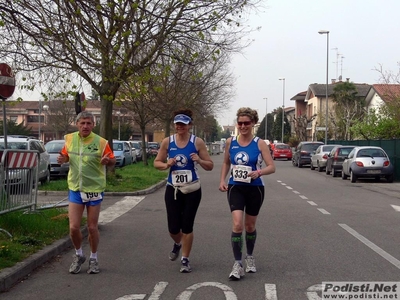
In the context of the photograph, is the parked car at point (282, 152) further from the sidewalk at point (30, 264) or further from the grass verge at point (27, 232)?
the sidewalk at point (30, 264)

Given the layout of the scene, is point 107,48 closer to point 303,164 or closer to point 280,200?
point 280,200

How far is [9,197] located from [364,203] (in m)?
9.68

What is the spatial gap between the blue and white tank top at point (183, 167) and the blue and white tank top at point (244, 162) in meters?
0.46

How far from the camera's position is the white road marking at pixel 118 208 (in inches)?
469

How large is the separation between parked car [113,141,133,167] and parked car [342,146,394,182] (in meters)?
13.2

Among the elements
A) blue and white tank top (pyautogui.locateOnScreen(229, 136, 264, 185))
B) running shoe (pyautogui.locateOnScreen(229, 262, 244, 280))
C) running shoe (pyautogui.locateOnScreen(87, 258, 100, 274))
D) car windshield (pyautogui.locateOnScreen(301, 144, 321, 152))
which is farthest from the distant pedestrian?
car windshield (pyautogui.locateOnScreen(301, 144, 321, 152))

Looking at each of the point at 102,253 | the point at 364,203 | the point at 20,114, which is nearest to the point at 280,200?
the point at 364,203

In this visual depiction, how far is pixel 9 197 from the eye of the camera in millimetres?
8930

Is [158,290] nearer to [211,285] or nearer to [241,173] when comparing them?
[211,285]

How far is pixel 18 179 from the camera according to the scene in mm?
9352

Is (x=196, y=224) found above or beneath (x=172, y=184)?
beneath

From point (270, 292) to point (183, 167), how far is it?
5.72 ft

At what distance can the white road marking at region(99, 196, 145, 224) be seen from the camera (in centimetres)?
1191

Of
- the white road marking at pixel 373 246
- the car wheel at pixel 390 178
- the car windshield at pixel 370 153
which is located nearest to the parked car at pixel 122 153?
the car windshield at pixel 370 153
